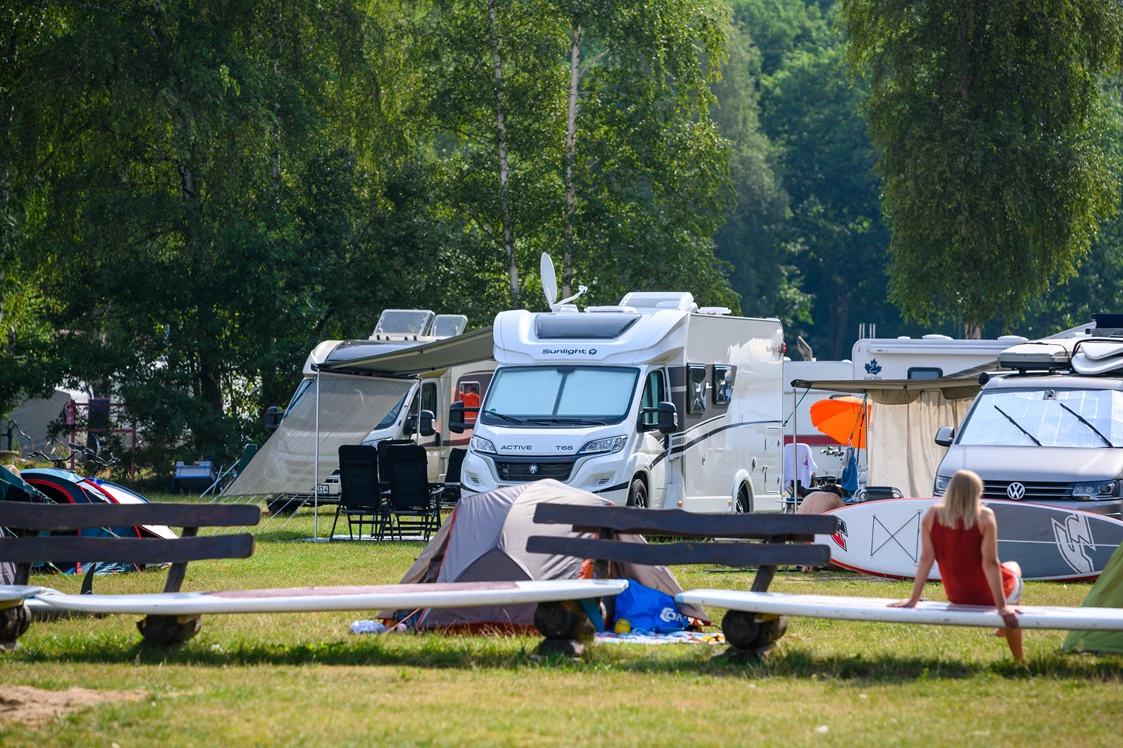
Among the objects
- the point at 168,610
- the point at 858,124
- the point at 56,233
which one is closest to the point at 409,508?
the point at 168,610

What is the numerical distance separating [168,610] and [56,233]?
17.8 m

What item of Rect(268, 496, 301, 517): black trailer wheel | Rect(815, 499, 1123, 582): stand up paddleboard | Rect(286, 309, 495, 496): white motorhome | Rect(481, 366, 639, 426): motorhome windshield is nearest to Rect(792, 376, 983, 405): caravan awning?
Rect(481, 366, 639, 426): motorhome windshield

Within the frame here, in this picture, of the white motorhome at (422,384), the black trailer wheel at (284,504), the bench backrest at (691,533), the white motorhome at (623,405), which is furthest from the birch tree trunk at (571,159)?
the bench backrest at (691,533)

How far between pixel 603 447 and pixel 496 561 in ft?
19.0

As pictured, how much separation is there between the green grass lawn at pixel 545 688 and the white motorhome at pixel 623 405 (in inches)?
211

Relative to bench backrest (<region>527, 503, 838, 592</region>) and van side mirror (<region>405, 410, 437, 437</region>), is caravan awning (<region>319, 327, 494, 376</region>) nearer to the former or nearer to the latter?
van side mirror (<region>405, 410, 437, 437</region>)

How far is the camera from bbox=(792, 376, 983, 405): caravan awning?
1430 centimetres

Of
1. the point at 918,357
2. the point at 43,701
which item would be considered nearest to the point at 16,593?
the point at 43,701

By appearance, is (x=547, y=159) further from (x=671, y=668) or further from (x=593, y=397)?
(x=671, y=668)

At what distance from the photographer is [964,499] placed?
6996mm

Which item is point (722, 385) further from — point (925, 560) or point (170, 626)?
point (170, 626)

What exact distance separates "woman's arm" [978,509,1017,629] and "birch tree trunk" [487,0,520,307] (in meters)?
21.1

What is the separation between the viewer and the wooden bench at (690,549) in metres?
7.42

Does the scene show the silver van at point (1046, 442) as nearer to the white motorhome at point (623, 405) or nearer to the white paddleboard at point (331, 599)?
the white motorhome at point (623, 405)
